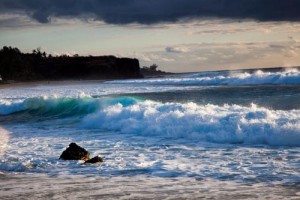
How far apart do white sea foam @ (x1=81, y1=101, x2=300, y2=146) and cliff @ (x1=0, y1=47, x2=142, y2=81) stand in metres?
117

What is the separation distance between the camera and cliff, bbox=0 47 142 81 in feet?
481

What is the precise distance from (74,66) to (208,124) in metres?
141

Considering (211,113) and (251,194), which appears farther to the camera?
(211,113)

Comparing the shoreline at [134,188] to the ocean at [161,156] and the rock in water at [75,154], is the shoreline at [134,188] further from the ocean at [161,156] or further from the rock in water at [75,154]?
the rock in water at [75,154]

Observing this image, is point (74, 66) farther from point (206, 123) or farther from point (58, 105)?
point (206, 123)

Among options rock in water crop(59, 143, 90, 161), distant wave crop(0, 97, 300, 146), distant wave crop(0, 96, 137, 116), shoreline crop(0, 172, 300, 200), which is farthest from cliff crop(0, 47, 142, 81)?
shoreline crop(0, 172, 300, 200)

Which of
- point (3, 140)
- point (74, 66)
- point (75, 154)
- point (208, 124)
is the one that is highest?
point (74, 66)

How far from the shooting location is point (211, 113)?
19406mm

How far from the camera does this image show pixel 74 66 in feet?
509

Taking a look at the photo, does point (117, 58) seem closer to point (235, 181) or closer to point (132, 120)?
point (132, 120)

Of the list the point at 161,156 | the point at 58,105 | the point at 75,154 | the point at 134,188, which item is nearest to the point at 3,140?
the point at 75,154

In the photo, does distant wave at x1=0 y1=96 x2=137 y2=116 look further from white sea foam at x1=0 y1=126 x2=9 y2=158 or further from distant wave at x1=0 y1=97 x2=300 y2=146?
white sea foam at x1=0 y1=126 x2=9 y2=158

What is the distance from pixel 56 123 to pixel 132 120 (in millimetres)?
5529

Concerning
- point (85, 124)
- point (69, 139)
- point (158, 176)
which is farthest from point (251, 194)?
point (85, 124)
